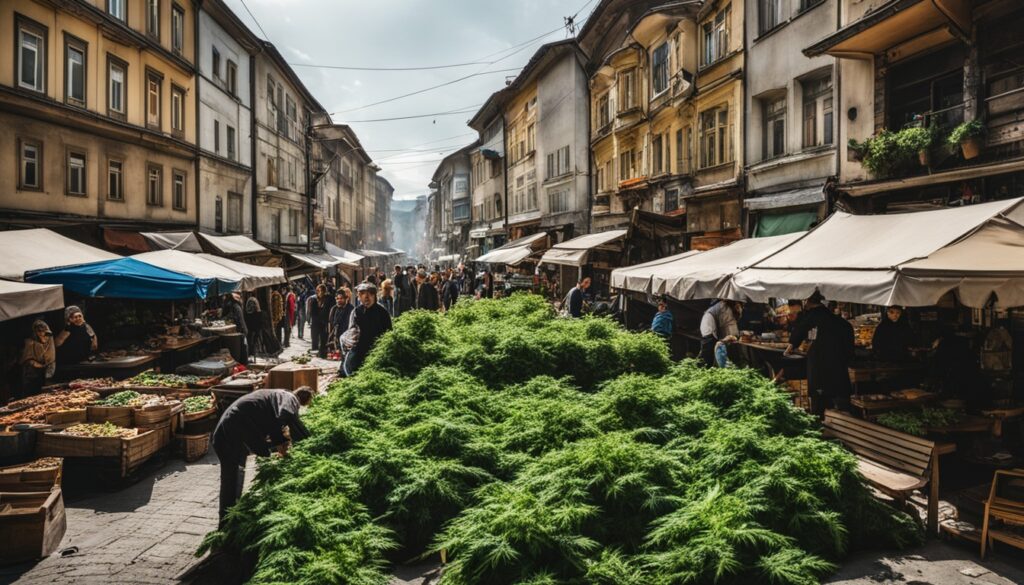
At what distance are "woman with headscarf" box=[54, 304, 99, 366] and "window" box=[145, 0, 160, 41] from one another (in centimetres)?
1450

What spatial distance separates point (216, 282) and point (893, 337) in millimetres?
12423

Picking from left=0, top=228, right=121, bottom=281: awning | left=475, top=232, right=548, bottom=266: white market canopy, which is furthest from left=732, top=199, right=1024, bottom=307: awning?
left=475, top=232, right=548, bottom=266: white market canopy

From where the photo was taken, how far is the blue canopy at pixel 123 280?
1084cm

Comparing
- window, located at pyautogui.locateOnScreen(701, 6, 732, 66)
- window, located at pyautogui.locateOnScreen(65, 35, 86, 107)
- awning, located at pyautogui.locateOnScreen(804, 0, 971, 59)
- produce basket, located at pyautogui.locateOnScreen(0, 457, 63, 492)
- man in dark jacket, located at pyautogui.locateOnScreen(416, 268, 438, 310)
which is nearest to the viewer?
produce basket, located at pyautogui.locateOnScreen(0, 457, 63, 492)

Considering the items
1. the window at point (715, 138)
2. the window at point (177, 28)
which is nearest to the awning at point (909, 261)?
the window at point (715, 138)

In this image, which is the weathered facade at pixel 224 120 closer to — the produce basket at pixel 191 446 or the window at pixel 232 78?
the window at pixel 232 78

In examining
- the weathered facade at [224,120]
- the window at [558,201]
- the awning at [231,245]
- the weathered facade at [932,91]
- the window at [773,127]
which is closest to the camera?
the weathered facade at [932,91]

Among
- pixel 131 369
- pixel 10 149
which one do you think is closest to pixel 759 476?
pixel 131 369

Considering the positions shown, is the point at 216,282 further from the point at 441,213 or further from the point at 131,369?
the point at 441,213

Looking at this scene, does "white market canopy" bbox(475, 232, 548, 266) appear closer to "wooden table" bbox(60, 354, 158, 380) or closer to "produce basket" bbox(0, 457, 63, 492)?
"wooden table" bbox(60, 354, 158, 380)

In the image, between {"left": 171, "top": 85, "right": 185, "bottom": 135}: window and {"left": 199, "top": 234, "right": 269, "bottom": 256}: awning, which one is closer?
{"left": 199, "top": 234, "right": 269, "bottom": 256}: awning

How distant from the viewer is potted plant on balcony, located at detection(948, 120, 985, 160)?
11.1 meters

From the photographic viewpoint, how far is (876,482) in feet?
19.9

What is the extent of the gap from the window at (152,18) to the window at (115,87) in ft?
7.19
